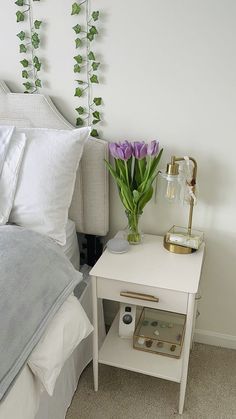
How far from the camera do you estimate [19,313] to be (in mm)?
1028

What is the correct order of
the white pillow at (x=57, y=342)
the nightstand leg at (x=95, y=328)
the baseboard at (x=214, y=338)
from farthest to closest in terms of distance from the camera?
the baseboard at (x=214, y=338), the nightstand leg at (x=95, y=328), the white pillow at (x=57, y=342)

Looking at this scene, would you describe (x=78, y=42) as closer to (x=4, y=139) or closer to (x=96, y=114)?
(x=96, y=114)

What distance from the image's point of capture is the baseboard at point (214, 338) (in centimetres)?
181

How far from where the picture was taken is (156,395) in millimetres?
1575

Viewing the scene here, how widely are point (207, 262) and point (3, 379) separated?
3.49 ft

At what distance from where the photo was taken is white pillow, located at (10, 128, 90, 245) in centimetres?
139

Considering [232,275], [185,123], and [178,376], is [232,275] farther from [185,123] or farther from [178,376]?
[185,123]

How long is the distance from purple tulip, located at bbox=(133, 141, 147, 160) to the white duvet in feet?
2.04

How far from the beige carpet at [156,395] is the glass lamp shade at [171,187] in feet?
2.71

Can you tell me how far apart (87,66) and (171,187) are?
0.61 metres

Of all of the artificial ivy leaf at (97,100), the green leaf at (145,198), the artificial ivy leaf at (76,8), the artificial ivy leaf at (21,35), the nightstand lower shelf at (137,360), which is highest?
the artificial ivy leaf at (76,8)

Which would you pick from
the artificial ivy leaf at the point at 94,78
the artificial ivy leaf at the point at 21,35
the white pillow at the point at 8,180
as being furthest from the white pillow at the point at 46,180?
the artificial ivy leaf at the point at 21,35

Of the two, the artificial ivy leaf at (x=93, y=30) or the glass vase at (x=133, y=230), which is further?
the glass vase at (x=133, y=230)

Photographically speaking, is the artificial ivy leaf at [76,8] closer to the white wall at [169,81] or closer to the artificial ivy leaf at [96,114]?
the white wall at [169,81]
